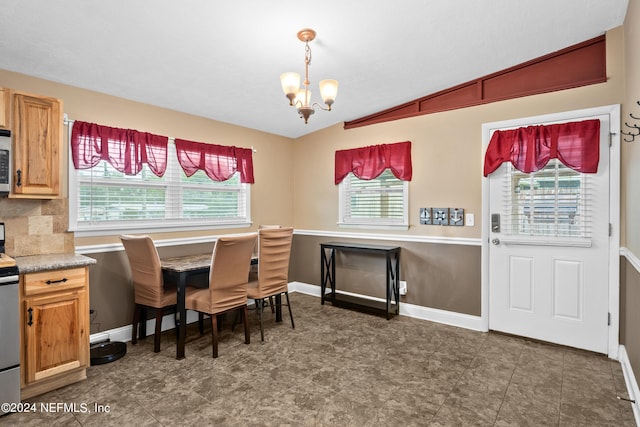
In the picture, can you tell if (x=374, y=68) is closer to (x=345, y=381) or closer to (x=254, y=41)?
(x=254, y=41)

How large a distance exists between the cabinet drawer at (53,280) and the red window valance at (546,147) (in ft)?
12.0

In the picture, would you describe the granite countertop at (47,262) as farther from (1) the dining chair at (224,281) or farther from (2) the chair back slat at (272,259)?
(2) the chair back slat at (272,259)

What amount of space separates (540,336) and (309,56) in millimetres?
3318

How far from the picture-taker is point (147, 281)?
3066 mm

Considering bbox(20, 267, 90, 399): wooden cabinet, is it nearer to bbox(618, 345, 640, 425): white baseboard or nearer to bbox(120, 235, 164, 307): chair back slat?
bbox(120, 235, 164, 307): chair back slat

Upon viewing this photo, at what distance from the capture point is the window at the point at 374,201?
164 inches

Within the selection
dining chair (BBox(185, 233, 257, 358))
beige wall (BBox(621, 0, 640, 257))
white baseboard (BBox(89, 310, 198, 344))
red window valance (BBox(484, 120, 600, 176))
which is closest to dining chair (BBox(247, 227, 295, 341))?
dining chair (BBox(185, 233, 257, 358))

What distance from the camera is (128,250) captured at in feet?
10.2

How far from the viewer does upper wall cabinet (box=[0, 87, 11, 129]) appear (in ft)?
7.88

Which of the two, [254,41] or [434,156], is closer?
[254,41]

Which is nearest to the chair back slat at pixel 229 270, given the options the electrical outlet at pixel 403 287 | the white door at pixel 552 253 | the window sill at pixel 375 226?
the window sill at pixel 375 226

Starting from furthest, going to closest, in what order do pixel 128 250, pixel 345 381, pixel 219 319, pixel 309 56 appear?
1. pixel 219 319
2. pixel 128 250
3. pixel 309 56
4. pixel 345 381

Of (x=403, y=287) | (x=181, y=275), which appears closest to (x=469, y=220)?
(x=403, y=287)

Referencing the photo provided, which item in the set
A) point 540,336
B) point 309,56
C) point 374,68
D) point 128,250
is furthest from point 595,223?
point 128,250
